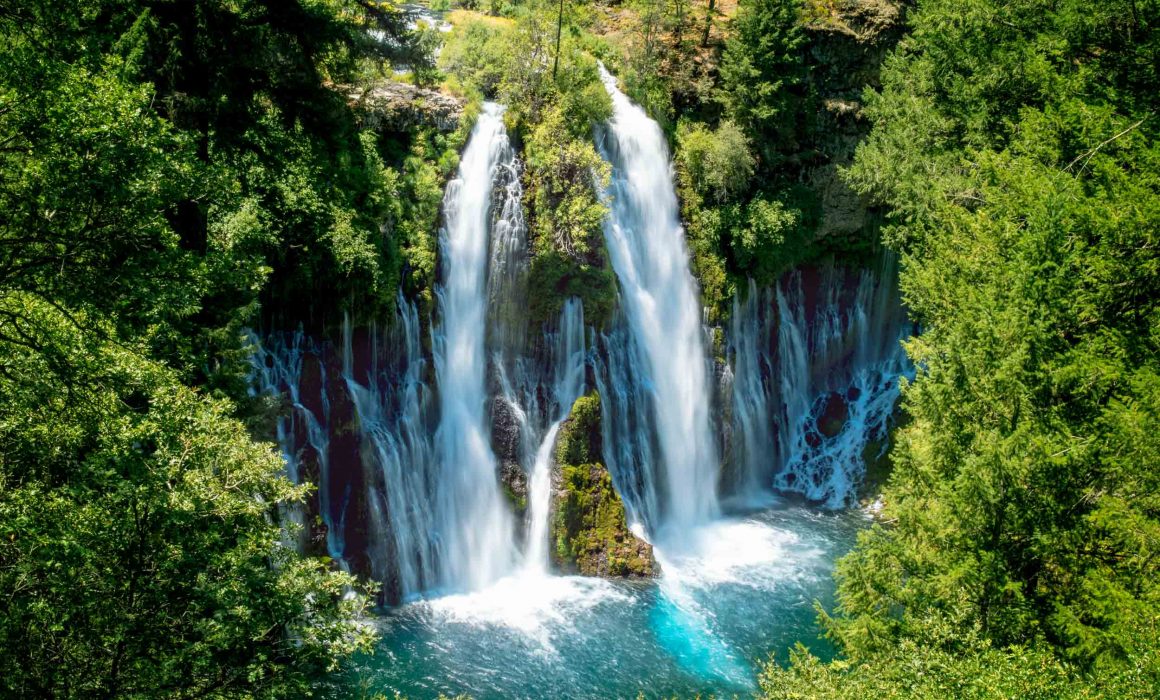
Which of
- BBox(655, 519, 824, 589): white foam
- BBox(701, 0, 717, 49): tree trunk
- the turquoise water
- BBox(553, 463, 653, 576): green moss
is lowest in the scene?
the turquoise water

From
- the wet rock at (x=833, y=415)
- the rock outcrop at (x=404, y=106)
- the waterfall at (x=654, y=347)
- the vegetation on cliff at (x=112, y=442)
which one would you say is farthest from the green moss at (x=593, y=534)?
the vegetation on cliff at (x=112, y=442)

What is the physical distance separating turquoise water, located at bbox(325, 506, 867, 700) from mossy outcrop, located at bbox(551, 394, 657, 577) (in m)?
0.52

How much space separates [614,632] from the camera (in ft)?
59.0

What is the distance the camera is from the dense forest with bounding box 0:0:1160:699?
6.21 metres

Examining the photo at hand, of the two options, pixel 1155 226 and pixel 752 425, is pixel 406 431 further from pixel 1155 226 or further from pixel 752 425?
pixel 1155 226

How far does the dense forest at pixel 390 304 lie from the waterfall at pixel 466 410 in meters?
0.81

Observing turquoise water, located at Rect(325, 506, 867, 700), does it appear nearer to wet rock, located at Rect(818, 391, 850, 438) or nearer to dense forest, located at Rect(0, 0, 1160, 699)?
dense forest, located at Rect(0, 0, 1160, 699)

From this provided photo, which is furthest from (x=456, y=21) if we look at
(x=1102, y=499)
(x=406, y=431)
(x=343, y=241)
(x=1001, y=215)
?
(x=1102, y=499)

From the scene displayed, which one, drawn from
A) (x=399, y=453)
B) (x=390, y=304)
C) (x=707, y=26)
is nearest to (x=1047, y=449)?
(x=399, y=453)

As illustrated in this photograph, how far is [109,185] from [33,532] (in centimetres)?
302

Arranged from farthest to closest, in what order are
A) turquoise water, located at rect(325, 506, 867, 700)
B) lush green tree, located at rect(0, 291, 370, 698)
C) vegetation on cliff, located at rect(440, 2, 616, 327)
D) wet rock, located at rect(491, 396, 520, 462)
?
vegetation on cliff, located at rect(440, 2, 616, 327) → wet rock, located at rect(491, 396, 520, 462) → turquoise water, located at rect(325, 506, 867, 700) → lush green tree, located at rect(0, 291, 370, 698)

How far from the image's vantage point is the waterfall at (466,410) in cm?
2011

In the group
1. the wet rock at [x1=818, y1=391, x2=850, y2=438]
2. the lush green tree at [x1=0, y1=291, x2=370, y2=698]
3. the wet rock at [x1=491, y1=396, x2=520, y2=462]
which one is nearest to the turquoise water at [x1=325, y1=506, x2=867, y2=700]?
the wet rock at [x1=491, y1=396, x2=520, y2=462]

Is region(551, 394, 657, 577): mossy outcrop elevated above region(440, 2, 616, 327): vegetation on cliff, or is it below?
below
